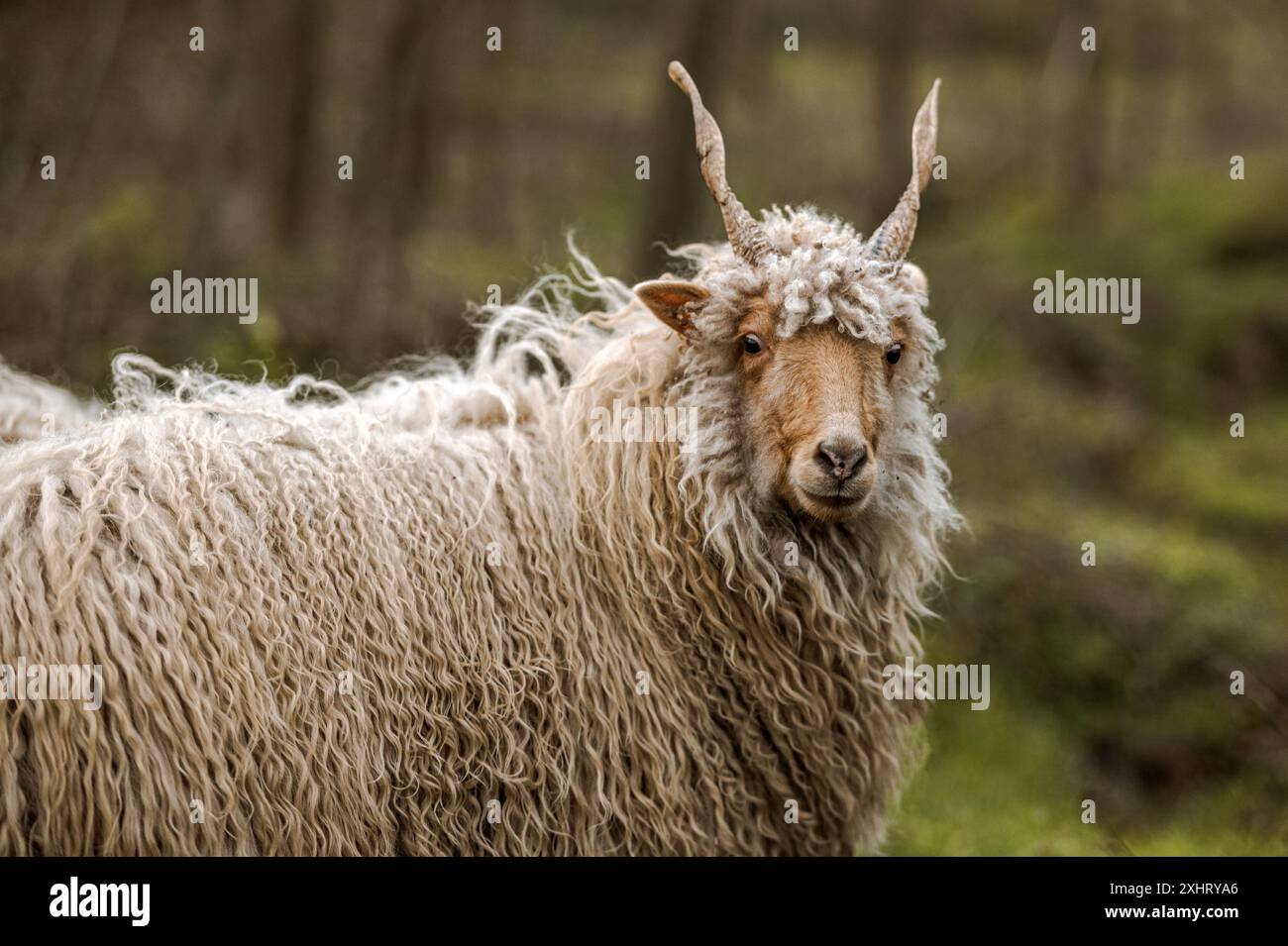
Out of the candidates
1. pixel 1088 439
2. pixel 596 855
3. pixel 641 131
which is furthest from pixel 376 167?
pixel 641 131

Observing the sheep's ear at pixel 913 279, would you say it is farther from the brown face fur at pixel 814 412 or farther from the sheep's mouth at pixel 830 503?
the sheep's mouth at pixel 830 503

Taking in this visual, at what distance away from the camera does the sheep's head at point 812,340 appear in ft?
12.5

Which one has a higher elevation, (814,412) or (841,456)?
(814,412)

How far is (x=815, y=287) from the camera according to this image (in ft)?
12.9

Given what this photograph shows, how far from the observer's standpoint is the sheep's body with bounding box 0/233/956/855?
11.0ft

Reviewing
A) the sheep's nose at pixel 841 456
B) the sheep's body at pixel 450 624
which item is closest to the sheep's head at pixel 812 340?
the sheep's nose at pixel 841 456

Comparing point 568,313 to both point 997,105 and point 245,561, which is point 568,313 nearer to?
point 245,561

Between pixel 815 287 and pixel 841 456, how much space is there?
1.95 feet

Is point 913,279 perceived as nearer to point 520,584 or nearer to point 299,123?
point 520,584

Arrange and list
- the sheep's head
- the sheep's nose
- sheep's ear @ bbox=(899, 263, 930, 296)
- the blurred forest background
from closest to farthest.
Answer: the sheep's nose, the sheep's head, sheep's ear @ bbox=(899, 263, 930, 296), the blurred forest background

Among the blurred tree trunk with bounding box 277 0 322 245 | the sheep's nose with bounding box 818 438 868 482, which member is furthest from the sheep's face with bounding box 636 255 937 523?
the blurred tree trunk with bounding box 277 0 322 245

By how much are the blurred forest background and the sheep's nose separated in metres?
2.32

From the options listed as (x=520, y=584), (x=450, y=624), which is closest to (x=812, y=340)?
(x=520, y=584)

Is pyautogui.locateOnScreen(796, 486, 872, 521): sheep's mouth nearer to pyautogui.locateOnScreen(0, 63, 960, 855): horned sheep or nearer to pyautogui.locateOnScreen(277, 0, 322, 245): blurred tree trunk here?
pyautogui.locateOnScreen(0, 63, 960, 855): horned sheep
